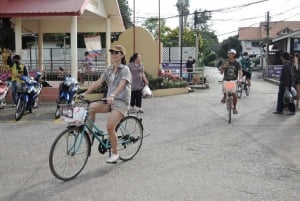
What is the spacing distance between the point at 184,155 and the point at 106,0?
41.9 ft

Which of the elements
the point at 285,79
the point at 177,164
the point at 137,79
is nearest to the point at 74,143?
the point at 177,164

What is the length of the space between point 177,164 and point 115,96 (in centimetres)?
145

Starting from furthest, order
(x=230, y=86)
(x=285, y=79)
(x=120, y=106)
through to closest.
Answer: (x=285, y=79)
(x=230, y=86)
(x=120, y=106)

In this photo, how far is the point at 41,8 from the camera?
14680 millimetres

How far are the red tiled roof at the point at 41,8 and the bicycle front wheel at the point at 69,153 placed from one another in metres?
8.69

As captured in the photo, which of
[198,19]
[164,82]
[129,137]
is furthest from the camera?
[198,19]

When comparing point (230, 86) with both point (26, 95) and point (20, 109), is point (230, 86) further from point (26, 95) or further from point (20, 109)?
point (20, 109)

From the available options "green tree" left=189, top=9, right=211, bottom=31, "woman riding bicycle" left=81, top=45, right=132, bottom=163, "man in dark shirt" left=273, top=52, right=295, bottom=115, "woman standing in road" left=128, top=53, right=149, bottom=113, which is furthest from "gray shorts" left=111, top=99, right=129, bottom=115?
"green tree" left=189, top=9, right=211, bottom=31

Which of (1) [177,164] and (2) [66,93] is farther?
(2) [66,93]

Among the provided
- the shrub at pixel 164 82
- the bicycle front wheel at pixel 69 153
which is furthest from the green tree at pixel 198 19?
the bicycle front wheel at pixel 69 153

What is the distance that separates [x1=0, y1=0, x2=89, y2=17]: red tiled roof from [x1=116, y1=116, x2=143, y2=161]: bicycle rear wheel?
784cm

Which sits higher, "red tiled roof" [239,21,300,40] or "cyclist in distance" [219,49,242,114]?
"red tiled roof" [239,21,300,40]

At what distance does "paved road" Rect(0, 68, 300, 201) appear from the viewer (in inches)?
221

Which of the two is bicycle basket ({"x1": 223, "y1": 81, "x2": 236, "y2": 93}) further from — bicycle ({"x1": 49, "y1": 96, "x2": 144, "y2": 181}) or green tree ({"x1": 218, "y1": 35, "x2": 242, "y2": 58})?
green tree ({"x1": 218, "y1": 35, "x2": 242, "y2": 58})
